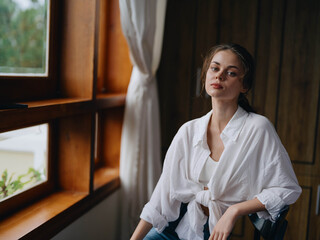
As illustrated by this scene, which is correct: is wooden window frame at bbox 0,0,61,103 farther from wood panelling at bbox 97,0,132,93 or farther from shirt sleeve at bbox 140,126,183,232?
shirt sleeve at bbox 140,126,183,232

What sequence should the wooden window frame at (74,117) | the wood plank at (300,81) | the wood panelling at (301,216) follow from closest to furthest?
the wooden window frame at (74,117)
the wood plank at (300,81)
the wood panelling at (301,216)

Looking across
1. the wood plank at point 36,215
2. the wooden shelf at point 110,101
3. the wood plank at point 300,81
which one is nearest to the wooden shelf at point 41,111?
the wooden shelf at point 110,101

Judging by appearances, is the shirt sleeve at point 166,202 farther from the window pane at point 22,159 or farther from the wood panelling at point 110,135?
the wood panelling at point 110,135

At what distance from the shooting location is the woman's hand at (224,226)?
130 cm

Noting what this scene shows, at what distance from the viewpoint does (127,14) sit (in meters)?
2.08

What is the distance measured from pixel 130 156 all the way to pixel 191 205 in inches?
34.6

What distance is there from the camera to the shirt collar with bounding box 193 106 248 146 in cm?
149

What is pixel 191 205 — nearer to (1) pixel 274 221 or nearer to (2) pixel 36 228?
(1) pixel 274 221

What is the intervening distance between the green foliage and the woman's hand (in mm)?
934

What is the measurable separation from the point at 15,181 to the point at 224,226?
988 millimetres

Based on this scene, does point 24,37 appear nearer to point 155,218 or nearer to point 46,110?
point 46,110

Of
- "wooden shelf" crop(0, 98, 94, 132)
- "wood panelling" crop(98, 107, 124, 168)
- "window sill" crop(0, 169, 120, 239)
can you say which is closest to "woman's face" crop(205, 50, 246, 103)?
"wooden shelf" crop(0, 98, 94, 132)

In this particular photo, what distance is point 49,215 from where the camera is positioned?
5.40 ft

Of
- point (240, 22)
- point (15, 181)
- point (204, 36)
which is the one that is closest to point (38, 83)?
point (15, 181)
